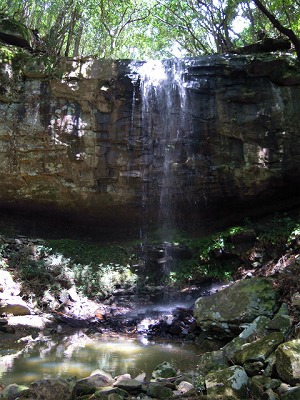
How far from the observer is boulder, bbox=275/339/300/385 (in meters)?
3.85

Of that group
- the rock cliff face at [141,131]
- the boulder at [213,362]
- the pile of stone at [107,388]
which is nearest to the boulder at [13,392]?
the pile of stone at [107,388]

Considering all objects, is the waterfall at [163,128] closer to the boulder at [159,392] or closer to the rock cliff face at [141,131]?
the rock cliff face at [141,131]

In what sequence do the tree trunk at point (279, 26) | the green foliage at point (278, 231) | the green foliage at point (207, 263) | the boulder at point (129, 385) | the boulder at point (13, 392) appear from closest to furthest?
the boulder at point (13, 392) → the boulder at point (129, 385) → the tree trunk at point (279, 26) → the green foliage at point (278, 231) → the green foliage at point (207, 263)

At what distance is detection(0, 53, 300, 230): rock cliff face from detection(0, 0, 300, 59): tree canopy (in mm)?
2216

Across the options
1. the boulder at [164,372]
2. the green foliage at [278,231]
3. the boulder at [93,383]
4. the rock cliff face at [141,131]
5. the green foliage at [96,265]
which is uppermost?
the rock cliff face at [141,131]

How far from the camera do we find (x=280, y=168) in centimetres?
1092

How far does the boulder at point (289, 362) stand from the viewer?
12.6 ft

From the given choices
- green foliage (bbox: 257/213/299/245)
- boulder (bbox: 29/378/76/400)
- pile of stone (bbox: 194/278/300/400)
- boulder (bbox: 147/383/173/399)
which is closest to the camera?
boulder (bbox: 29/378/76/400)

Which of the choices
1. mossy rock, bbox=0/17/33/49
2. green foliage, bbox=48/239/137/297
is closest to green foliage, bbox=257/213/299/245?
green foliage, bbox=48/239/137/297

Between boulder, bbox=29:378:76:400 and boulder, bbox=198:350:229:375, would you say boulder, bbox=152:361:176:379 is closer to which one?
boulder, bbox=198:350:229:375

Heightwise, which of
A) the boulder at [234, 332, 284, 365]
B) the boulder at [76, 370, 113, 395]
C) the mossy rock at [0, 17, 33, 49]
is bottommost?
the boulder at [76, 370, 113, 395]

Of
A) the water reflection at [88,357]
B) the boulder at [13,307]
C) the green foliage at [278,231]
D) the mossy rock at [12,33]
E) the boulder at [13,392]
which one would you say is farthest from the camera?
the mossy rock at [12,33]

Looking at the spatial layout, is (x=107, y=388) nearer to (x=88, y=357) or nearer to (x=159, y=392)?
(x=159, y=392)

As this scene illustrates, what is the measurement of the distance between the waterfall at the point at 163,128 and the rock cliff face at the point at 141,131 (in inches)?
1.2
